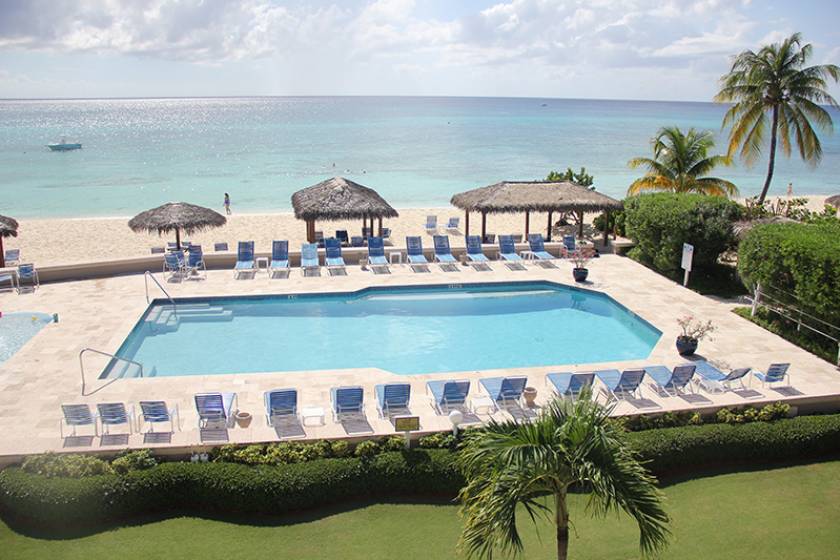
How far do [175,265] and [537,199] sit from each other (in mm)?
11591

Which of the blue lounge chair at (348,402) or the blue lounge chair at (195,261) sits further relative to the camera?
the blue lounge chair at (195,261)

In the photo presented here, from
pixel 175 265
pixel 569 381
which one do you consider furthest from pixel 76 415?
pixel 175 265

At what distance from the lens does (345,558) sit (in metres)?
8.82

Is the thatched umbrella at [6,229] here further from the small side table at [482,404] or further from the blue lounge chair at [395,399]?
the small side table at [482,404]

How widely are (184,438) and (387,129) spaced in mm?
94564

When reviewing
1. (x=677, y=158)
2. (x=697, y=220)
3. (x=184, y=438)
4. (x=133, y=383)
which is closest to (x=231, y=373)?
(x=133, y=383)

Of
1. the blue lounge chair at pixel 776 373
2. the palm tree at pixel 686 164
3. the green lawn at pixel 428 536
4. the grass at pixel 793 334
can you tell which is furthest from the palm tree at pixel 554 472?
the palm tree at pixel 686 164

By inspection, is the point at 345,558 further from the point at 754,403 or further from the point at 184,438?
the point at 754,403

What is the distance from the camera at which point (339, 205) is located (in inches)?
870

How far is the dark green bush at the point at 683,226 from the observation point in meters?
18.9

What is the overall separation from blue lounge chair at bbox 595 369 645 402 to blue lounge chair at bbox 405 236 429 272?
8819mm

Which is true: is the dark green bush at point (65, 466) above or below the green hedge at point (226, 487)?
above

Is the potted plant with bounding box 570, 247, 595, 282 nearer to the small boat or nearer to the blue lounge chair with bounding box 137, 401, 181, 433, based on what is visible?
the blue lounge chair with bounding box 137, 401, 181, 433

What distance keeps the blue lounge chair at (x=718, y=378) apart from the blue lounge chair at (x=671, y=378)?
24 centimetres
